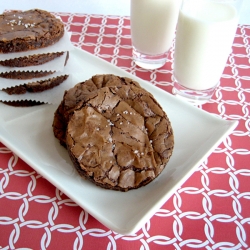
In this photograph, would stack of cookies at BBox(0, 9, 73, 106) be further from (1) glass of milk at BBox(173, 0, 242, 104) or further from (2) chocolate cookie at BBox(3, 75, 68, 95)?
(1) glass of milk at BBox(173, 0, 242, 104)

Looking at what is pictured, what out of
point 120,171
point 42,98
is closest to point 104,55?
point 42,98

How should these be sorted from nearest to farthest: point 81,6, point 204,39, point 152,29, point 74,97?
point 74,97 → point 204,39 → point 152,29 → point 81,6

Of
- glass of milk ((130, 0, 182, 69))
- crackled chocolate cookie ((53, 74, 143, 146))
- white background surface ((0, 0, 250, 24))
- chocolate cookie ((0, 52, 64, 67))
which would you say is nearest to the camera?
crackled chocolate cookie ((53, 74, 143, 146))

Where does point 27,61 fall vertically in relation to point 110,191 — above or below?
above

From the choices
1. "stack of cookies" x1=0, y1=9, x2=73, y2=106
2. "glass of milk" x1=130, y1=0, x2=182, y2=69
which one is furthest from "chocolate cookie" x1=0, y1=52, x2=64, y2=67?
"glass of milk" x1=130, y1=0, x2=182, y2=69

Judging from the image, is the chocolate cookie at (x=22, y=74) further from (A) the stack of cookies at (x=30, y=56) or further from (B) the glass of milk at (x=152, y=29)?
(B) the glass of milk at (x=152, y=29)

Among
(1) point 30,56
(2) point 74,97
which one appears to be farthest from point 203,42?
(1) point 30,56

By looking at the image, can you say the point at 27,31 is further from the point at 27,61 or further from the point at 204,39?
the point at 204,39

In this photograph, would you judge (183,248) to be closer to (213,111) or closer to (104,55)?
(213,111)
